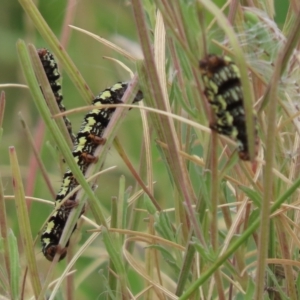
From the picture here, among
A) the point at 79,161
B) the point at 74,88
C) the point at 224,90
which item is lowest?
the point at 74,88

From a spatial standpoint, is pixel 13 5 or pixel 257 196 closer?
pixel 257 196

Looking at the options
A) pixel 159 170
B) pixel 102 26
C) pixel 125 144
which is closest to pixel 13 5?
pixel 102 26

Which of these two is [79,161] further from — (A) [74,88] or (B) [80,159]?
(A) [74,88]

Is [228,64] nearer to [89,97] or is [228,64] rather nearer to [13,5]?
[89,97]

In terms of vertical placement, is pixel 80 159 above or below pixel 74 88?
above

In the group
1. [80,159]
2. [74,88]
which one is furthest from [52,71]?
[74,88]

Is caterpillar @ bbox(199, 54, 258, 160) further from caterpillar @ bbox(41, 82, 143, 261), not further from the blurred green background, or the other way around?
the blurred green background

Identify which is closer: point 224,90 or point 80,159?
point 224,90
